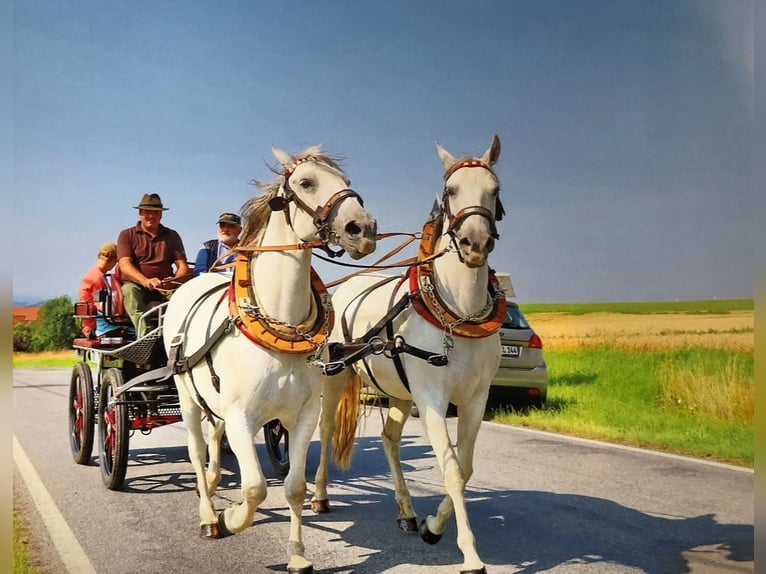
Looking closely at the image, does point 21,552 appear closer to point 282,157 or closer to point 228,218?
point 282,157

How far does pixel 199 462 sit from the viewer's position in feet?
16.4

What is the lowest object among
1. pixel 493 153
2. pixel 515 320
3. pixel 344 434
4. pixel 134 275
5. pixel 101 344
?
pixel 344 434

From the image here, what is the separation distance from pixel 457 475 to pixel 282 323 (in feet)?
4.61

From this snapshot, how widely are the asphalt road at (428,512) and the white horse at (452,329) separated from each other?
0.61 m

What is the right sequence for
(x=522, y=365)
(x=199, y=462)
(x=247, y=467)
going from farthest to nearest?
(x=522, y=365), (x=199, y=462), (x=247, y=467)

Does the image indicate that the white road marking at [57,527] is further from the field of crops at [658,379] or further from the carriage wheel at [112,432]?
the field of crops at [658,379]

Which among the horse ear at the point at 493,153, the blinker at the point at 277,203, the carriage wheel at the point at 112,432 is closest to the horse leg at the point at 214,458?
the carriage wheel at the point at 112,432

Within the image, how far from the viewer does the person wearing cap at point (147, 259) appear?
601 cm

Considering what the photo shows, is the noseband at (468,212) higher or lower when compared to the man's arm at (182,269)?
higher

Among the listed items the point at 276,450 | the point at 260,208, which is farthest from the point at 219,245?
the point at 260,208

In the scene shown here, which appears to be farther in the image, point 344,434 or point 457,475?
point 344,434

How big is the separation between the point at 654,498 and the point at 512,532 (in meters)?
1.45

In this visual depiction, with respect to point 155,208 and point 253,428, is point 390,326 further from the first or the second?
point 155,208

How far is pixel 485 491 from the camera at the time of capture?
19.5 feet
